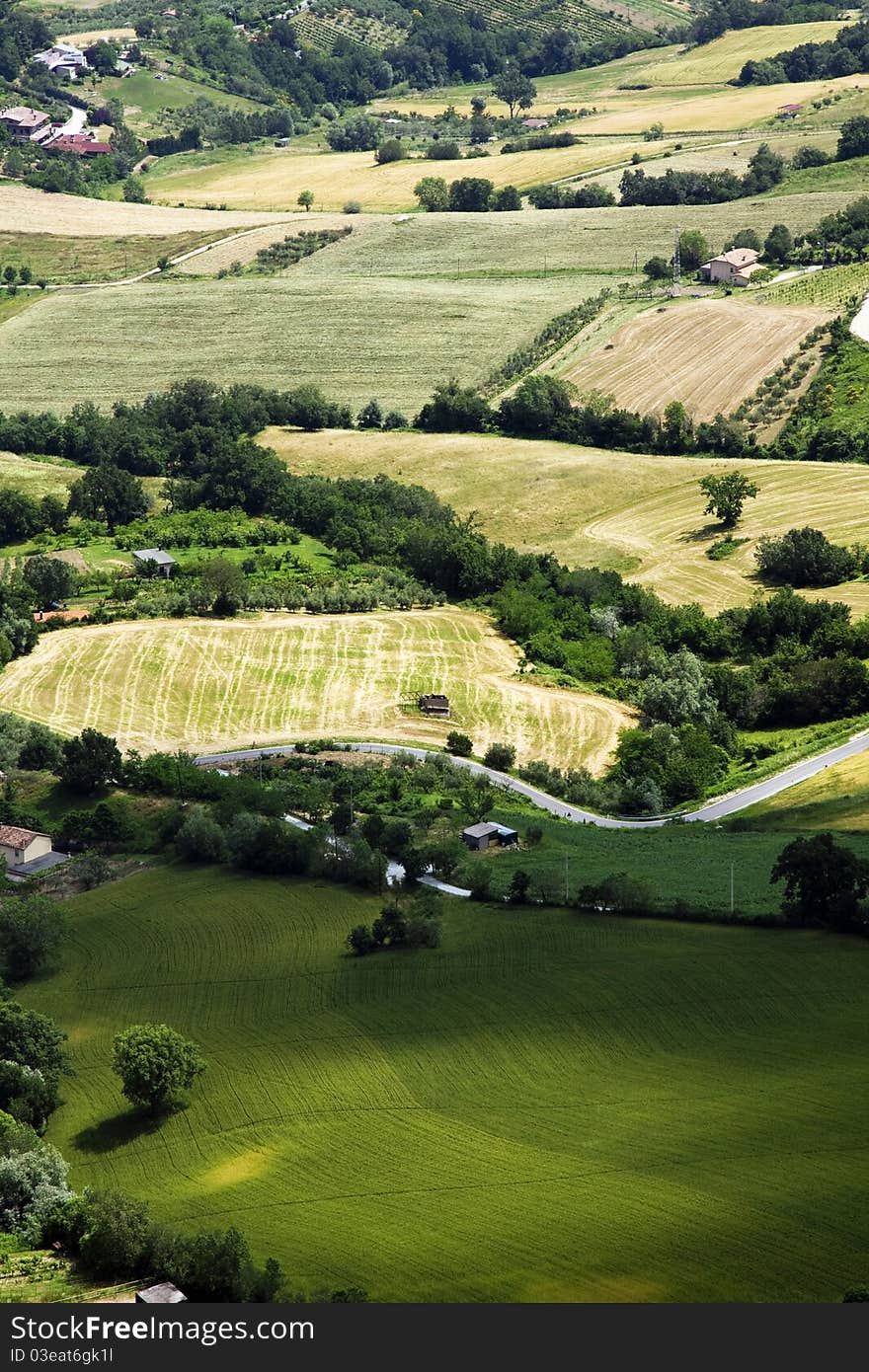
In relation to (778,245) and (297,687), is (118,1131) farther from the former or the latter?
(778,245)

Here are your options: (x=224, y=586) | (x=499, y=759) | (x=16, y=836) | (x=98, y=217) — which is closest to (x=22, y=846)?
(x=16, y=836)

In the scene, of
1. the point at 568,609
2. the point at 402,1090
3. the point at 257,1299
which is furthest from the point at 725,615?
the point at 257,1299

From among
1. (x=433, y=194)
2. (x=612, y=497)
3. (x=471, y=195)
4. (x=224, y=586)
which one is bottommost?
(x=612, y=497)

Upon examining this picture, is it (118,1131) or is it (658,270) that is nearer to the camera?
(118,1131)

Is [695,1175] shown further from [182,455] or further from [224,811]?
[182,455]

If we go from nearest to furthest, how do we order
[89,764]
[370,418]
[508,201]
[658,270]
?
1. [89,764]
2. [370,418]
3. [658,270]
4. [508,201]

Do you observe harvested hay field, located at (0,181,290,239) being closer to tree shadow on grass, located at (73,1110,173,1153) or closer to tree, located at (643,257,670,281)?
tree, located at (643,257,670,281)
